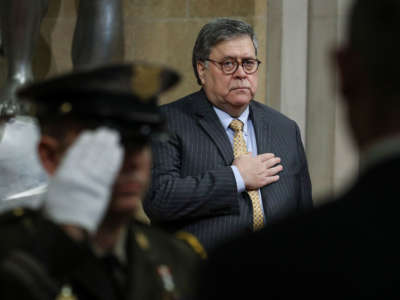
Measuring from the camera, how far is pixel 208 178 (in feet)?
9.59

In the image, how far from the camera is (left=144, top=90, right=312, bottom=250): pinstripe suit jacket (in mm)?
2885

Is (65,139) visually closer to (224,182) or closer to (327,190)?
(224,182)

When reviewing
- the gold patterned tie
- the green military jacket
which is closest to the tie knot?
the gold patterned tie

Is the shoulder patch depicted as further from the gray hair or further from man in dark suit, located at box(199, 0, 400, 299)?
the gray hair

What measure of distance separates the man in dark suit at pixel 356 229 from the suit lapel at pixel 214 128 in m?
1.95

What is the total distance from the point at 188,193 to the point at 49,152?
128 centimetres

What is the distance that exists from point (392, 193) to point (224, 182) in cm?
192

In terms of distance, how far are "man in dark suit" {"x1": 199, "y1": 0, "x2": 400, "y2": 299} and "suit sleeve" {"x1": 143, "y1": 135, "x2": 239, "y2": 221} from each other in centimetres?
182

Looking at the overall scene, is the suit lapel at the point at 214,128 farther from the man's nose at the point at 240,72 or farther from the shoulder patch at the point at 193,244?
the shoulder patch at the point at 193,244

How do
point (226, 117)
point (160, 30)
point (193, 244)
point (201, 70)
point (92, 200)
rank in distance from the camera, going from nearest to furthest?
1. point (92, 200)
2. point (193, 244)
3. point (226, 117)
4. point (201, 70)
5. point (160, 30)

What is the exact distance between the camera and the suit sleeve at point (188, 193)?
287cm

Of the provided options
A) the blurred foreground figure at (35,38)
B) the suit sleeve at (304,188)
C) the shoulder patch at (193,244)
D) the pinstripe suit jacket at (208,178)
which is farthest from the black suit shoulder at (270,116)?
the shoulder patch at (193,244)

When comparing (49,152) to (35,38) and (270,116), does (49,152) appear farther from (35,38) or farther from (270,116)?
(35,38)

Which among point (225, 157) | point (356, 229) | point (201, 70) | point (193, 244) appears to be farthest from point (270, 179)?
point (356, 229)
